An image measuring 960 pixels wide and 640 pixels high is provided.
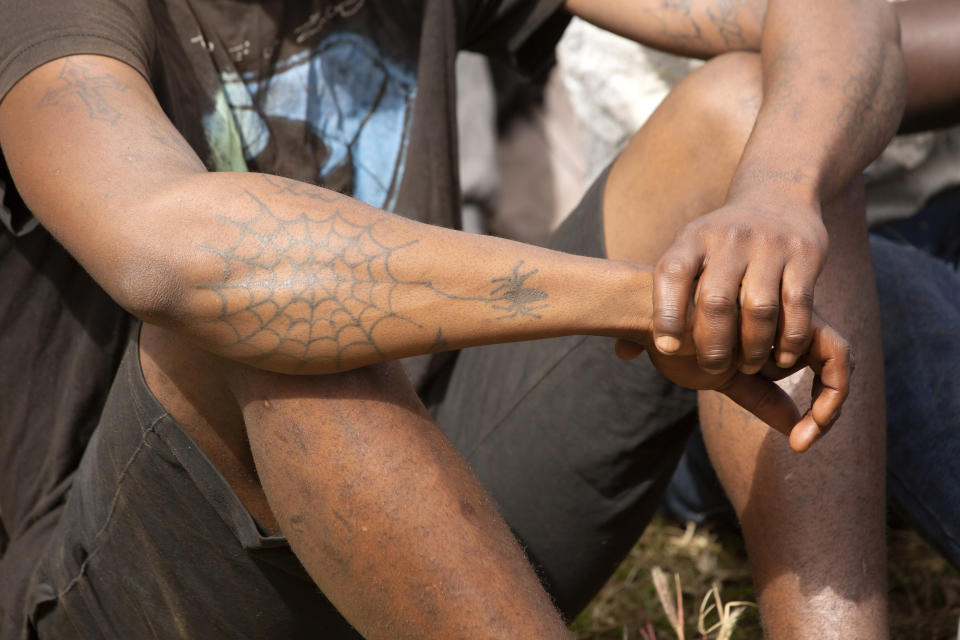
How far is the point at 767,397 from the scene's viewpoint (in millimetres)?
1027

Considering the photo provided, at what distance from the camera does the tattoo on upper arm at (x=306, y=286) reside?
92 cm

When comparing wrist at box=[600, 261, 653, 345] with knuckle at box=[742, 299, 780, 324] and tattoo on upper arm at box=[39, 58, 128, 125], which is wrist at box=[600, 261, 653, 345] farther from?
tattoo on upper arm at box=[39, 58, 128, 125]

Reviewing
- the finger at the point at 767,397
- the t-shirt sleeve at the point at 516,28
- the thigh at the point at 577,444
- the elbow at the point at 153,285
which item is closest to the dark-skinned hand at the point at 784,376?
the finger at the point at 767,397

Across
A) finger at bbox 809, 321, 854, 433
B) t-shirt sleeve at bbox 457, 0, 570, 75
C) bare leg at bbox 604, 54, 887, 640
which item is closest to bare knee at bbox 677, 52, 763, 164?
bare leg at bbox 604, 54, 887, 640

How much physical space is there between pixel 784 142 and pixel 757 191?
0.11 m

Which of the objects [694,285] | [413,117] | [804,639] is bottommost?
[804,639]

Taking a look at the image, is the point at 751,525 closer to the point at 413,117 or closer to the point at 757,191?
the point at 757,191

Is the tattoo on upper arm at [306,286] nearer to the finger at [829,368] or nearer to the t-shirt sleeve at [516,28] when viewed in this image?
the finger at [829,368]

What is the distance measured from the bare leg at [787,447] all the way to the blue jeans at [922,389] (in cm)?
33

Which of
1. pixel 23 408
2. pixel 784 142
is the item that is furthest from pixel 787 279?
pixel 23 408

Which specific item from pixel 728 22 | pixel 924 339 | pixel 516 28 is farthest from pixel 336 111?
pixel 924 339

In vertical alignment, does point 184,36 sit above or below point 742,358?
above

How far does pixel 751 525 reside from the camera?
120 centimetres

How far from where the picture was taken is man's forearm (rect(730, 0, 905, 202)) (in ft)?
3.61
